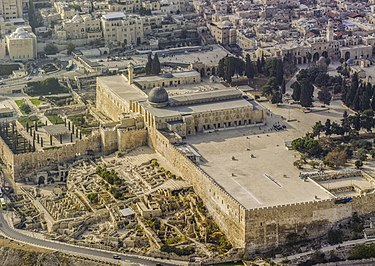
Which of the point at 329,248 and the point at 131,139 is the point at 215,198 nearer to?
the point at 329,248

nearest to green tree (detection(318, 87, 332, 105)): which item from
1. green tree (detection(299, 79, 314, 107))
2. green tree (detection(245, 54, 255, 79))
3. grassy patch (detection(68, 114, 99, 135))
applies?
green tree (detection(299, 79, 314, 107))

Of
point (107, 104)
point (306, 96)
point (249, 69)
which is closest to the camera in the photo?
point (306, 96)

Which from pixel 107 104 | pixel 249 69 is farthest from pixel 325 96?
pixel 107 104

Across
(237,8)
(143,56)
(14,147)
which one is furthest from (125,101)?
(237,8)

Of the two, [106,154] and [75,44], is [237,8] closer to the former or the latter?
[75,44]

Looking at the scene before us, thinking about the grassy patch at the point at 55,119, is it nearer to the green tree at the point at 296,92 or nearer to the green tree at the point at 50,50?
the green tree at the point at 296,92
